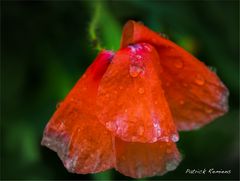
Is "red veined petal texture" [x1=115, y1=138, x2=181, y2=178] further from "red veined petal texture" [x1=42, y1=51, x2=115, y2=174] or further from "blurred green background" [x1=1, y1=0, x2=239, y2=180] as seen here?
"blurred green background" [x1=1, y1=0, x2=239, y2=180]

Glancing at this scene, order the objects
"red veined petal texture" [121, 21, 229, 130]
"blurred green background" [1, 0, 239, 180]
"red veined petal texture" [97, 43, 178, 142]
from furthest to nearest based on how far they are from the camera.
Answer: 1. "blurred green background" [1, 0, 239, 180]
2. "red veined petal texture" [121, 21, 229, 130]
3. "red veined petal texture" [97, 43, 178, 142]

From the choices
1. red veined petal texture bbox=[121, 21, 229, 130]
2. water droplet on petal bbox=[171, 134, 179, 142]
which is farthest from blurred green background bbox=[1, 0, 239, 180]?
water droplet on petal bbox=[171, 134, 179, 142]

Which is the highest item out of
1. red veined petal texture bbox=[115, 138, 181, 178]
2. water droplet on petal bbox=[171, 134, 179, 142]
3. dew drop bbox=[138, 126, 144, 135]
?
dew drop bbox=[138, 126, 144, 135]

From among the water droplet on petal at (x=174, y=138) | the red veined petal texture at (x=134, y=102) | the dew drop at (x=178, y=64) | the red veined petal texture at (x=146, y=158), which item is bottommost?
the red veined petal texture at (x=146, y=158)

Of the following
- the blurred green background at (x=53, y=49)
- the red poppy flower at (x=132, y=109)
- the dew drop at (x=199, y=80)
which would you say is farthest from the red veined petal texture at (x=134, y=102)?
the blurred green background at (x=53, y=49)

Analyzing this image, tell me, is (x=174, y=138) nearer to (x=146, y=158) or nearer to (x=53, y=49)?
(x=146, y=158)

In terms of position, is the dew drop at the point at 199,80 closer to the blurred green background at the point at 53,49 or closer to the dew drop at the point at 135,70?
the dew drop at the point at 135,70
